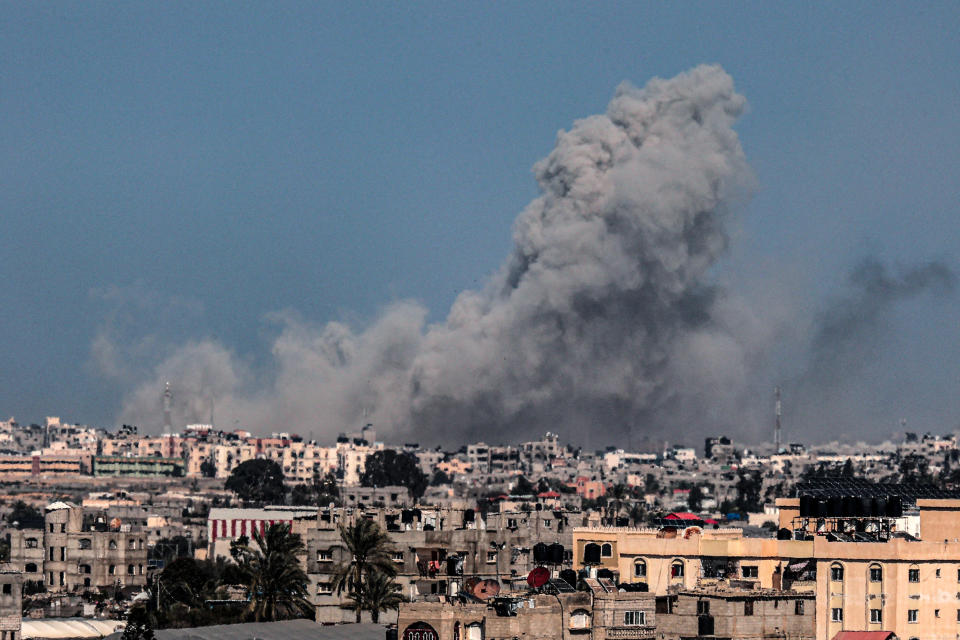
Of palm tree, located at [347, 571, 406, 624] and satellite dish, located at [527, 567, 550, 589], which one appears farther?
palm tree, located at [347, 571, 406, 624]

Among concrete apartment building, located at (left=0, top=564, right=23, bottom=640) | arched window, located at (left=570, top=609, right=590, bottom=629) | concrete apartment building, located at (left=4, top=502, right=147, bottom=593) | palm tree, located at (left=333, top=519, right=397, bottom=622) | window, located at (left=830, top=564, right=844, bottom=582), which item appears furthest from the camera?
concrete apartment building, located at (left=4, top=502, right=147, bottom=593)

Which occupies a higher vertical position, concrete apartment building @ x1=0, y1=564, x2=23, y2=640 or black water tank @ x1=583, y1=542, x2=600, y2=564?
black water tank @ x1=583, y1=542, x2=600, y2=564

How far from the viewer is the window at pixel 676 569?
61375 millimetres

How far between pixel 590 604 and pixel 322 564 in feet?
96.6

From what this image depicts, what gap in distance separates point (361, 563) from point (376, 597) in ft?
5.78

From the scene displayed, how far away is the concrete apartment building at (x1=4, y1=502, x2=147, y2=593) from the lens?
11075 centimetres

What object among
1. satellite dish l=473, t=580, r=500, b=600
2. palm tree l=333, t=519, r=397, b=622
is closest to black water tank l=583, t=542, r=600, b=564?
palm tree l=333, t=519, r=397, b=622

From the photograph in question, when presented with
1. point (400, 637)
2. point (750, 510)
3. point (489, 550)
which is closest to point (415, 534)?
point (489, 550)

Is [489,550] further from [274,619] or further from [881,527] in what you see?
[881,527]

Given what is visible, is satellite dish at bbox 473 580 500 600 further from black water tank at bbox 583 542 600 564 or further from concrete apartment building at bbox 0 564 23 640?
concrete apartment building at bbox 0 564 23 640

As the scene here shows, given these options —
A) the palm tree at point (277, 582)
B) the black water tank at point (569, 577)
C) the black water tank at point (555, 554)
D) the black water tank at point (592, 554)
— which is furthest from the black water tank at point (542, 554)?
the palm tree at point (277, 582)

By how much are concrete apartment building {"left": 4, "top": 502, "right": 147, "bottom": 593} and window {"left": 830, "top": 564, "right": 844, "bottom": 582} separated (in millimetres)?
59234

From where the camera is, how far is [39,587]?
107000 millimetres

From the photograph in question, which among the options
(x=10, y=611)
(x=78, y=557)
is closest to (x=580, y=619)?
(x=10, y=611)
